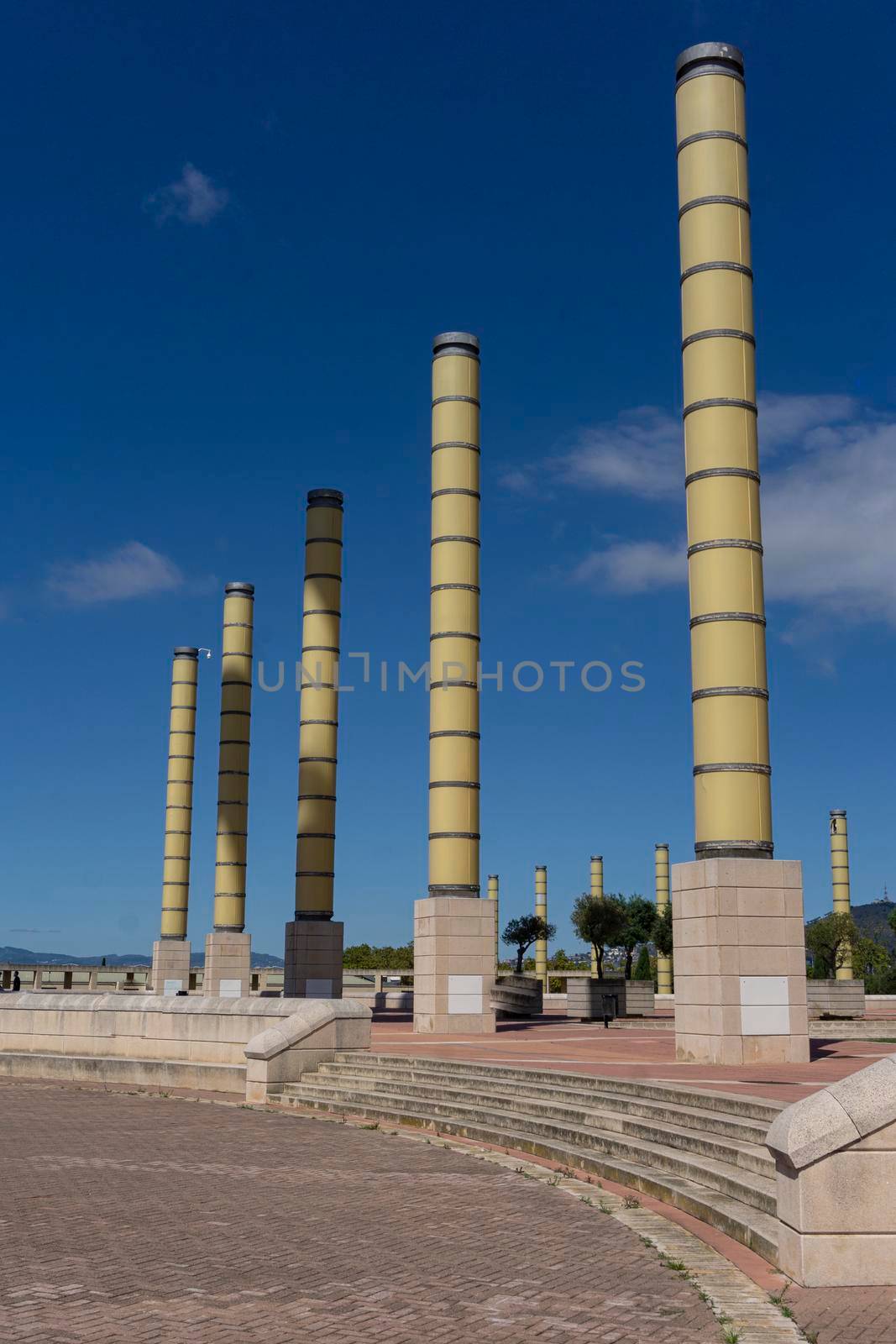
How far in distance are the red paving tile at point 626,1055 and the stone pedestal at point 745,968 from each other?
52cm

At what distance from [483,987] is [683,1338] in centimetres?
2192

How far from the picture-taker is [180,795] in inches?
2169

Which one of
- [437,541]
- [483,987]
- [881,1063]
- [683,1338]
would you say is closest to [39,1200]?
[683,1338]

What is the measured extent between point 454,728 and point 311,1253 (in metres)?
21.7

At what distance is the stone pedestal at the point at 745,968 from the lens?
20.2 m

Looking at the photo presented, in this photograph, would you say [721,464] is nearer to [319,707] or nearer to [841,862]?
[319,707]

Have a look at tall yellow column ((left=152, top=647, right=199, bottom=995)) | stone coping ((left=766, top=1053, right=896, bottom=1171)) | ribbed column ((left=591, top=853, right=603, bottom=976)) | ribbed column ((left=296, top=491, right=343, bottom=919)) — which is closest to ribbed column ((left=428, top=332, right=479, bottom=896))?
ribbed column ((left=296, top=491, right=343, bottom=919))

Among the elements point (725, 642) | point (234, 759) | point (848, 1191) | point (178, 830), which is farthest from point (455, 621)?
point (178, 830)

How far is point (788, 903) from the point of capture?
2077 cm

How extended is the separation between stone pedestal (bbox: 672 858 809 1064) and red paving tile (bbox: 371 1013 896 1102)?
0.52 metres

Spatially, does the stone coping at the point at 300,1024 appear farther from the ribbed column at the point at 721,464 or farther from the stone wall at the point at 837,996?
the stone wall at the point at 837,996

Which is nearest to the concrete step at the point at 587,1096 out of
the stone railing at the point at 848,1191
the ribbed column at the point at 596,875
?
the stone railing at the point at 848,1191

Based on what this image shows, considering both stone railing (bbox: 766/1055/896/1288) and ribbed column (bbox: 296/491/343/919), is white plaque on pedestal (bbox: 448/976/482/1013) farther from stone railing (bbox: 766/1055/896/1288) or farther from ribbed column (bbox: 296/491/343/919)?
stone railing (bbox: 766/1055/896/1288)

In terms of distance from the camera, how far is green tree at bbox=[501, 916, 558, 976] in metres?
73.4
